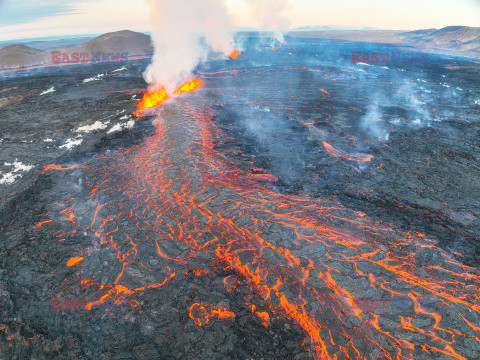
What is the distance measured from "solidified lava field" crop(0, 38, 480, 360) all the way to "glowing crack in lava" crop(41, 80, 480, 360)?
0.13ft

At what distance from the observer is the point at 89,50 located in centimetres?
6016

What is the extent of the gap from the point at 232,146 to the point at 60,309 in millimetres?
9374

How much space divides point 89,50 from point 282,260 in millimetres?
73281

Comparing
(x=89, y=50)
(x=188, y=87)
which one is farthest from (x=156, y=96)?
(x=89, y=50)

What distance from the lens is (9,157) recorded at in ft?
40.0

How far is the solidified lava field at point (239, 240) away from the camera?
4996 millimetres

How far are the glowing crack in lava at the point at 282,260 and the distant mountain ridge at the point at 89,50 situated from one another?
58.8 m

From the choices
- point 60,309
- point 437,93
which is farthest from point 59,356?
point 437,93

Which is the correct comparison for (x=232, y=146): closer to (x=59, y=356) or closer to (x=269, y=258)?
(x=269, y=258)

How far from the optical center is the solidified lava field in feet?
16.4

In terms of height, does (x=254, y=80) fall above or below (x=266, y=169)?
above
